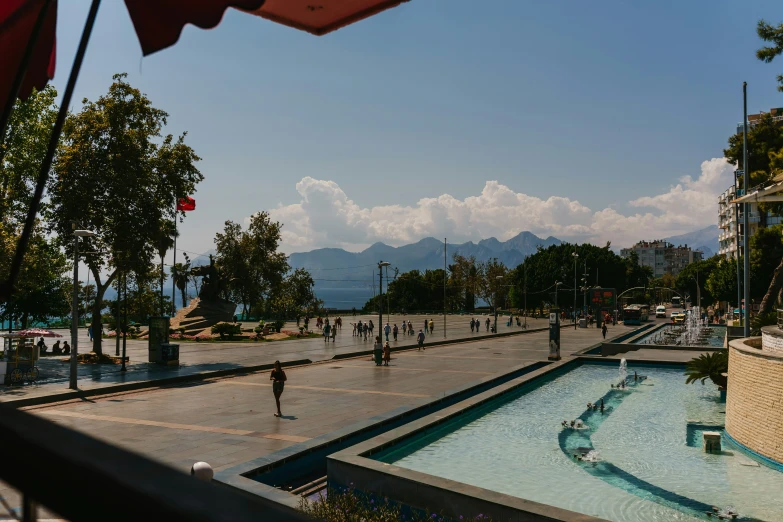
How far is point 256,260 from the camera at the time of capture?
71.2 meters

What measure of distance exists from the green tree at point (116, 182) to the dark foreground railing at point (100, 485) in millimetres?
29346

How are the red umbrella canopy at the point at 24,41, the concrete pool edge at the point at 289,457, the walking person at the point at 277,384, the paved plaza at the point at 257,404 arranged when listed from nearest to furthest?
the red umbrella canopy at the point at 24,41
the concrete pool edge at the point at 289,457
the paved plaza at the point at 257,404
the walking person at the point at 277,384

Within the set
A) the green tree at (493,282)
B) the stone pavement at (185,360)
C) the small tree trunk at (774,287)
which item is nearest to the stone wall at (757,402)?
the stone pavement at (185,360)

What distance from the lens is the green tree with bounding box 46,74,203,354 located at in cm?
2772

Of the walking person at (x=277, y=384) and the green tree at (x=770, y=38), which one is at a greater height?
the green tree at (x=770, y=38)

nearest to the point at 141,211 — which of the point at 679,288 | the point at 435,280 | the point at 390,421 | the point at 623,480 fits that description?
the point at 390,421

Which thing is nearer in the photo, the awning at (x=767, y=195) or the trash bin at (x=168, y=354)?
the awning at (x=767, y=195)

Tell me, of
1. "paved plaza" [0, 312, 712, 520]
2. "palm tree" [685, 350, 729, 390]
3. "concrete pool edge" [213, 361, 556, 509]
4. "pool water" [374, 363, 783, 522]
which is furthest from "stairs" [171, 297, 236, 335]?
"palm tree" [685, 350, 729, 390]

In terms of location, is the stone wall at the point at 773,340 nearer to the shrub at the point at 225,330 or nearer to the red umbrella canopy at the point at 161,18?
the red umbrella canopy at the point at 161,18

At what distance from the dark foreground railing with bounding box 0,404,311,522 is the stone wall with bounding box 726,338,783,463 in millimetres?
14180

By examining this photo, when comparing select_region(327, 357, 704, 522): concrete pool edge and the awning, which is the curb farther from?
the awning

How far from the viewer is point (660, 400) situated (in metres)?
19.3

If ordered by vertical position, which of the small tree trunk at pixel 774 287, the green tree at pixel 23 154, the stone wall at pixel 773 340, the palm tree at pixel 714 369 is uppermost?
the green tree at pixel 23 154

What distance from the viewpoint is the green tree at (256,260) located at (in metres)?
71.1
